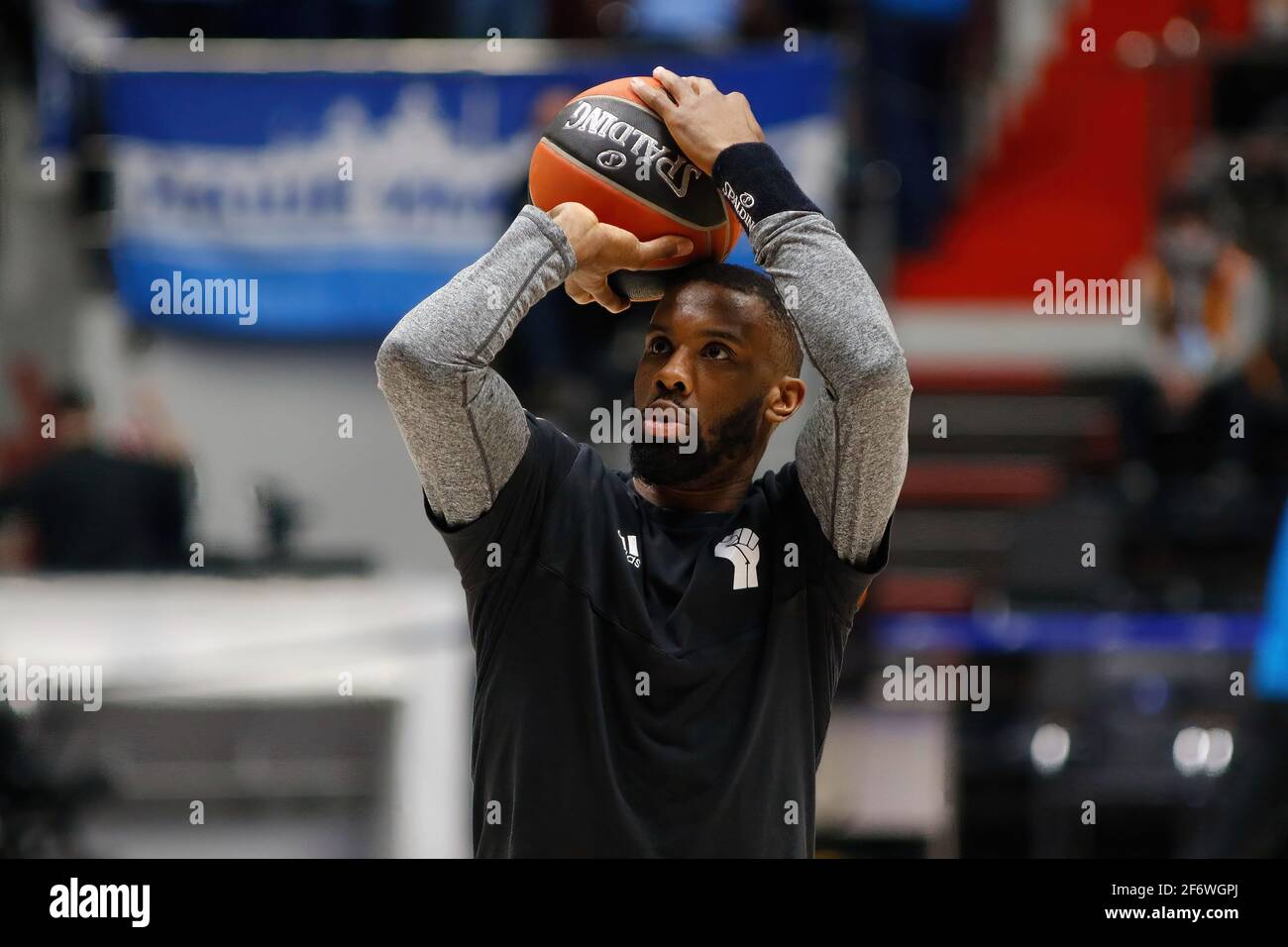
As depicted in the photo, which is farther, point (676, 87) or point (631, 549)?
point (676, 87)

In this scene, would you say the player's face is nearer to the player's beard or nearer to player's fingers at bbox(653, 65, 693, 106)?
the player's beard

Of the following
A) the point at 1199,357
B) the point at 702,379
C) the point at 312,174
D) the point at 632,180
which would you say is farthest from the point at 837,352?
the point at 1199,357

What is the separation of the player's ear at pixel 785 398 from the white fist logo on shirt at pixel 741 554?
0.67 ft

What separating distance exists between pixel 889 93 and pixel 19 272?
4.04m

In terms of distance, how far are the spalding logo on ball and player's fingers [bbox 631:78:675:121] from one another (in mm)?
16

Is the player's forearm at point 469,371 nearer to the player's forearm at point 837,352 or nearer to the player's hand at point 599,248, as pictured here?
the player's hand at point 599,248

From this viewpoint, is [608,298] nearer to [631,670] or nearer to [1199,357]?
[631,670]

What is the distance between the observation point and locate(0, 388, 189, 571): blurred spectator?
6.45 m

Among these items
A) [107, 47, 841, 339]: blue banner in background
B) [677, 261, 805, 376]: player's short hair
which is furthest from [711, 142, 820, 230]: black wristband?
[107, 47, 841, 339]: blue banner in background

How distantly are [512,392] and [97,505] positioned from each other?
436 centimetres

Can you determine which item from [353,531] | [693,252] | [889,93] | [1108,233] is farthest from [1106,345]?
[693,252]

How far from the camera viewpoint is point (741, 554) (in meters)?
2.66

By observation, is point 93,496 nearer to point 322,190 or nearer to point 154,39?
point 322,190

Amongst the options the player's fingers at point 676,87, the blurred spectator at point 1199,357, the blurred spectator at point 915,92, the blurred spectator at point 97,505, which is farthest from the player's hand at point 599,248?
the blurred spectator at point 915,92
